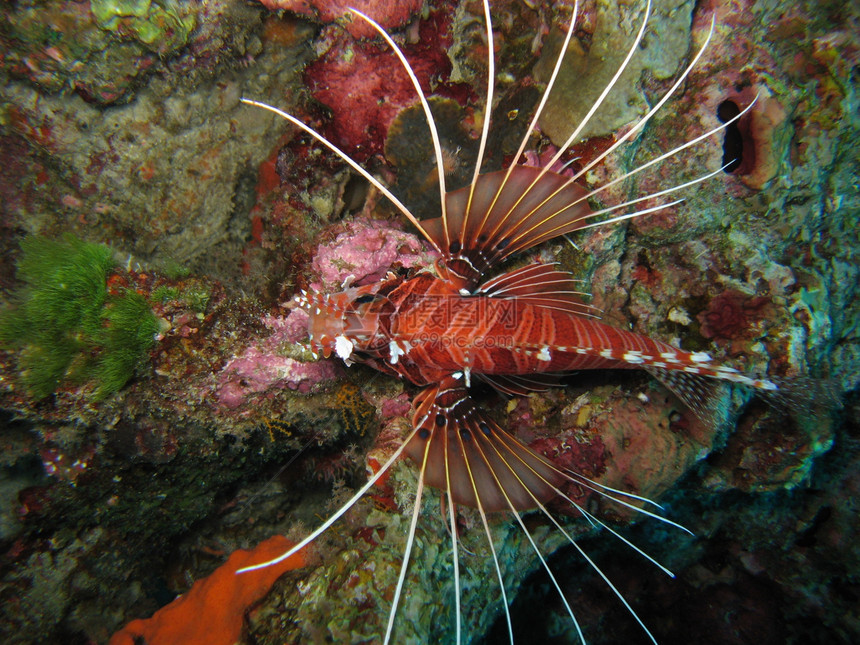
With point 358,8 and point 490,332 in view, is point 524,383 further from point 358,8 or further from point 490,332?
point 358,8

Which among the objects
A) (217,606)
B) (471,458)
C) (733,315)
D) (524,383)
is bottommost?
(217,606)

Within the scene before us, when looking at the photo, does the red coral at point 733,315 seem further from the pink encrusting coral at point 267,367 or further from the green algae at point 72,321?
the green algae at point 72,321

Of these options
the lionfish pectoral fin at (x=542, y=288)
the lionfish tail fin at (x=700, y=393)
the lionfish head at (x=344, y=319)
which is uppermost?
the lionfish pectoral fin at (x=542, y=288)

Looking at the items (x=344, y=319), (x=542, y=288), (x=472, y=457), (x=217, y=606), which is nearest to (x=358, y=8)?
(x=344, y=319)

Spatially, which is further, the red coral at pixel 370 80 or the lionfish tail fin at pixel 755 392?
the red coral at pixel 370 80

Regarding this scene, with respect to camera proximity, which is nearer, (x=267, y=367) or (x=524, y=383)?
(x=267, y=367)

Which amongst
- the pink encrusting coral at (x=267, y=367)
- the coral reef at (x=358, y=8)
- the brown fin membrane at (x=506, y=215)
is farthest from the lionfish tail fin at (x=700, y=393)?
the coral reef at (x=358, y=8)
